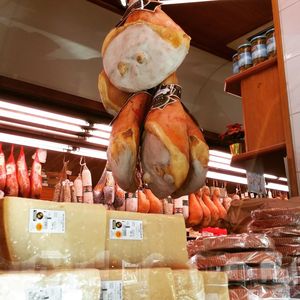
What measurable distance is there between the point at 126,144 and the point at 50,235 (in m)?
0.28

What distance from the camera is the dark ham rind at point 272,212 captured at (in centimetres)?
137

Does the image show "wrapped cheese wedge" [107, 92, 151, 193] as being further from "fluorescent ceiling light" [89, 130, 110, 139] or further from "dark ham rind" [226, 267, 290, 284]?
"fluorescent ceiling light" [89, 130, 110, 139]

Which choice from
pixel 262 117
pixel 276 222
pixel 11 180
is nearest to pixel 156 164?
pixel 276 222

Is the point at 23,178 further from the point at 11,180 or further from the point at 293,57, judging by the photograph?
the point at 293,57

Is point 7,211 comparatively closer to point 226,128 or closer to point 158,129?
point 158,129

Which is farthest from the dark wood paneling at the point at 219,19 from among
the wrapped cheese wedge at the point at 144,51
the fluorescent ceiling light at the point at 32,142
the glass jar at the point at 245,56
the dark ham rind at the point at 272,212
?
the wrapped cheese wedge at the point at 144,51

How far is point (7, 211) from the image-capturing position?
0.88 metres

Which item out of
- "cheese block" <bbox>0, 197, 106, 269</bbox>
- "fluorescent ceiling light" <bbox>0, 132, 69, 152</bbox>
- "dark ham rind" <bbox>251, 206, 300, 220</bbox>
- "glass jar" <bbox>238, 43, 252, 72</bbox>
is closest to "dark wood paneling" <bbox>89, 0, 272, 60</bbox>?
"glass jar" <bbox>238, 43, 252, 72</bbox>

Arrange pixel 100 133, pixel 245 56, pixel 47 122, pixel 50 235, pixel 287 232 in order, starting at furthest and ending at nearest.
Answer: pixel 245 56 < pixel 47 122 < pixel 100 133 < pixel 287 232 < pixel 50 235

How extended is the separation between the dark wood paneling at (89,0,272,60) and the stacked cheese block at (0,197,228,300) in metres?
1.50

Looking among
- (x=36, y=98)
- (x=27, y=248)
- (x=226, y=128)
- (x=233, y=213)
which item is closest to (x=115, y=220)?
(x=27, y=248)

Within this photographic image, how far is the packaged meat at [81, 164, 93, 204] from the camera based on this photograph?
247 cm

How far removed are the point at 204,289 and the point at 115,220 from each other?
0.93 feet

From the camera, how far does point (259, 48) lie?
2.10 m
